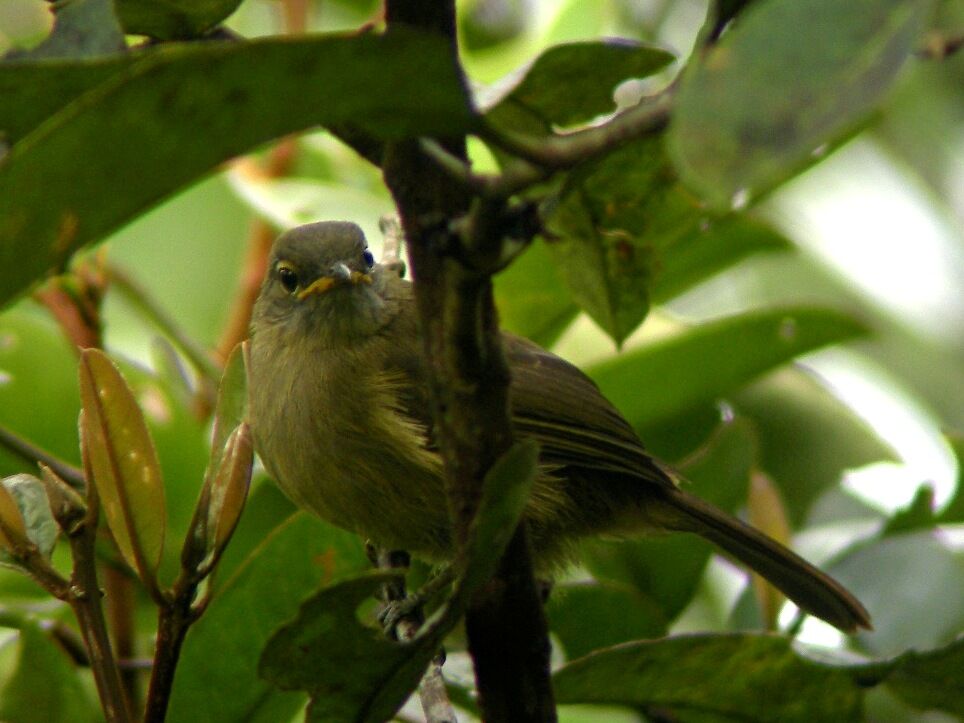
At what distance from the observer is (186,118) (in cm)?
129

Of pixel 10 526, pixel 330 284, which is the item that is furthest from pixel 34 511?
pixel 330 284

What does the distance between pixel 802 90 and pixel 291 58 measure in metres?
0.51

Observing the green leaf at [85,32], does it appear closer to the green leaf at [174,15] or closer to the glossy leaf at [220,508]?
the green leaf at [174,15]

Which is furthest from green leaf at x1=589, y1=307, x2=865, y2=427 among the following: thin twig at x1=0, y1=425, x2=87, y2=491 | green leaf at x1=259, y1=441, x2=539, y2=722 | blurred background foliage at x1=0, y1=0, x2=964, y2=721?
green leaf at x1=259, y1=441, x2=539, y2=722

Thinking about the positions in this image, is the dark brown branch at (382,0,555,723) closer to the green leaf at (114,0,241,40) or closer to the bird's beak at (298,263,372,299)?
the green leaf at (114,0,241,40)

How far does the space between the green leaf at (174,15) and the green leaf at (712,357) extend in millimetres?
1337

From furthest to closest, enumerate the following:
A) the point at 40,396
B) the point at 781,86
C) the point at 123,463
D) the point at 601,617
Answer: the point at 40,396 → the point at 601,617 → the point at 123,463 → the point at 781,86

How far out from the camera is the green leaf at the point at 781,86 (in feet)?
3.57

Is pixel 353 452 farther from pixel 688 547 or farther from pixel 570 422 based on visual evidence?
pixel 688 547

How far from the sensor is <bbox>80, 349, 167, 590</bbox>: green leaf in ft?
5.86

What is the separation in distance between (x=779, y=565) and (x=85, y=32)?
206cm

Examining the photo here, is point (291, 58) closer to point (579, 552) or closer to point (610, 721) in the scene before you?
point (610, 721)

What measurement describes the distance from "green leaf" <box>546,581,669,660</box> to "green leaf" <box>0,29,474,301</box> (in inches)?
60.2

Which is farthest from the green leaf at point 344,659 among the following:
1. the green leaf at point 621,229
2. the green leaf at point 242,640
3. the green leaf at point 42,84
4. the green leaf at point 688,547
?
the green leaf at point 688,547
